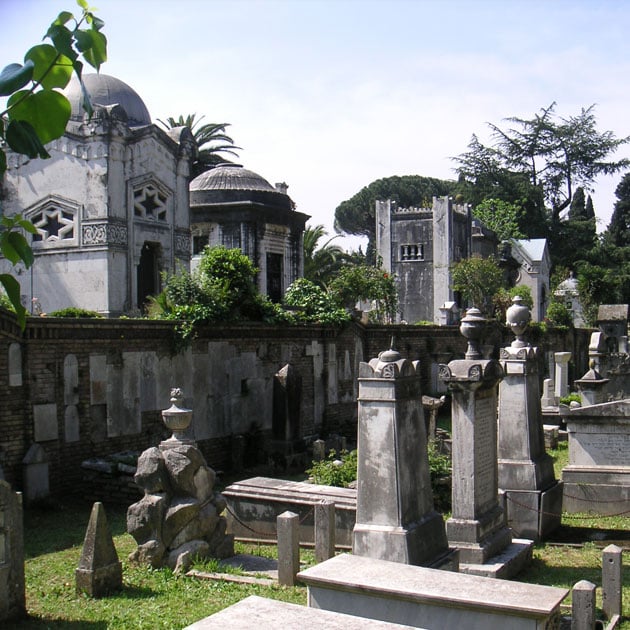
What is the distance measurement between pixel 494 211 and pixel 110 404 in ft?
163

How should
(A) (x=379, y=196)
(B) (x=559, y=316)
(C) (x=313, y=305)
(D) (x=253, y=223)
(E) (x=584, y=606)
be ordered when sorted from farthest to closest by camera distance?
(A) (x=379, y=196) < (B) (x=559, y=316) < (D) (x=253, y=223) < (C) (x=313, y=305) < (E) (x=584, y=606)

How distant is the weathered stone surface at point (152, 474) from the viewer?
9141mm

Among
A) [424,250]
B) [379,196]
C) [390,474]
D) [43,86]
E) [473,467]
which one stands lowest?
[473,467]

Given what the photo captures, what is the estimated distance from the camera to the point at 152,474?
9.14m

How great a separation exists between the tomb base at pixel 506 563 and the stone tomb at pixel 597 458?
3.03 metres

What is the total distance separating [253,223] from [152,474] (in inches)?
714

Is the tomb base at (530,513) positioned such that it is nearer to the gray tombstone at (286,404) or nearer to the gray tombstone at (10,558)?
the gray tombstone at (10,558)

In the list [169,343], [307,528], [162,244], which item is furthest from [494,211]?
[307,528]

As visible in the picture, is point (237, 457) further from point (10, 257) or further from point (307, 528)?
point (10, 257)

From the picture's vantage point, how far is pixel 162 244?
19625mm

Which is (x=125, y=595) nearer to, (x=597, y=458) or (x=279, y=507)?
(x=279, y=507)

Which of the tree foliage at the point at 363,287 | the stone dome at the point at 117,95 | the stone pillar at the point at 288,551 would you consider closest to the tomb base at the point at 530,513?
the stone pillar at the point at 288,551

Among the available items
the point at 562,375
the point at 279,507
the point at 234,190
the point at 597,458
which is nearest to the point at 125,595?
the point at 279,507

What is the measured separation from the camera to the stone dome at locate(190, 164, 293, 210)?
27.2 metres
